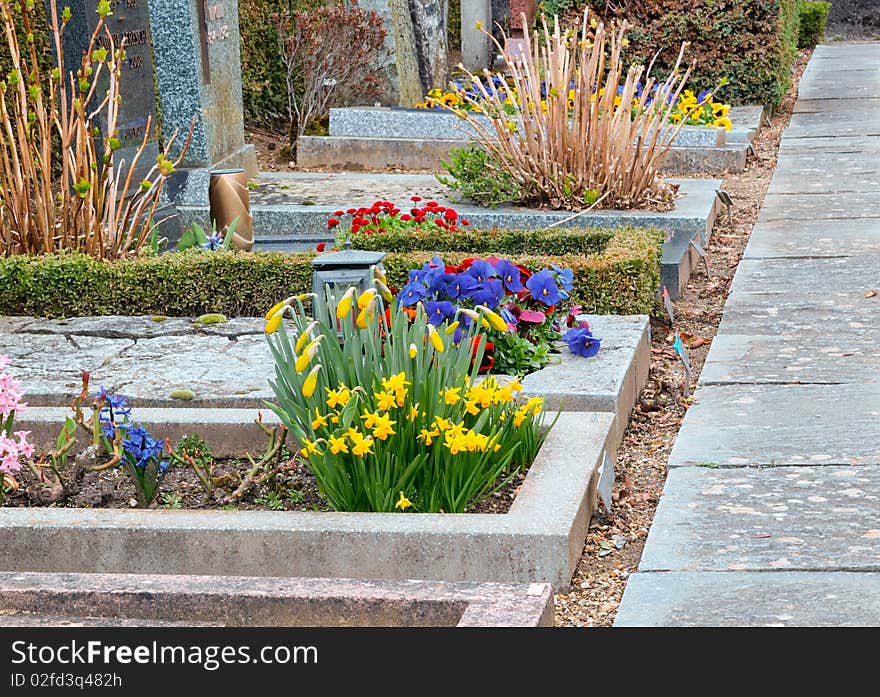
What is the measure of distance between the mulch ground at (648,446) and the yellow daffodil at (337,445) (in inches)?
26.5

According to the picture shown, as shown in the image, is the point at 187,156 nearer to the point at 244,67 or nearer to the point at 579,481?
the point at 244,67

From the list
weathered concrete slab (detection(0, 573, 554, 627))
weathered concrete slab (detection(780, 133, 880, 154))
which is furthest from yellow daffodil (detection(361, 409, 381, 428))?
weathered concrete slab (detection(780, 133, 880, 154))

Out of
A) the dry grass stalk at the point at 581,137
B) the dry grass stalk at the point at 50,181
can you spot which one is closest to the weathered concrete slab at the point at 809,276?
the dry grass stalk at the point at 581,137

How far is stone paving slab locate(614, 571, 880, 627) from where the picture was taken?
2990mm

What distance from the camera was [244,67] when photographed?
1191 cm

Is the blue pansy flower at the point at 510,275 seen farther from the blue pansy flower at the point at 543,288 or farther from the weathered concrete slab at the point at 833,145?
the weathered concrete slab at the point at 833,145

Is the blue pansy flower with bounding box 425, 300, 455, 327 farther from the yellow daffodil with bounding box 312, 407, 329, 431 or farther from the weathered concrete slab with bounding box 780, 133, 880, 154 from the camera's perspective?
the weathered concrete slab with bounding box 780, 133, 880, 154

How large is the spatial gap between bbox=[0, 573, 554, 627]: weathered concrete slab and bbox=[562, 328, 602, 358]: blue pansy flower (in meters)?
2.01

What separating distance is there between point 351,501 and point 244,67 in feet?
30.1

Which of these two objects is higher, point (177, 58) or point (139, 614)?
point (177, 58)

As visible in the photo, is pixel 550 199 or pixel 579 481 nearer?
pixel 579 481

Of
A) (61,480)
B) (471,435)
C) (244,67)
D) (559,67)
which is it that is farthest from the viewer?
(244,67)

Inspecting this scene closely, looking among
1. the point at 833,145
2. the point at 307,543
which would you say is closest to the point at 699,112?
the point at 833,145

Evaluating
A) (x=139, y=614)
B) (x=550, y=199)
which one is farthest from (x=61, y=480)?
(x=550, y=199)
